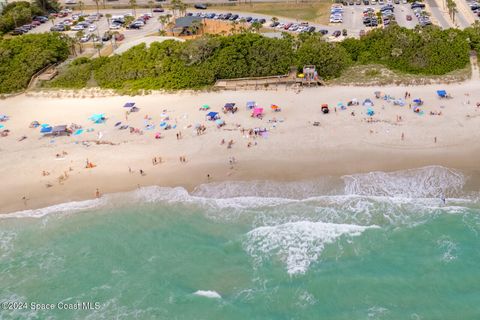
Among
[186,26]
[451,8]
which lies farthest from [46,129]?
[451,8]

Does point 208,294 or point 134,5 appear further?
point 134,5

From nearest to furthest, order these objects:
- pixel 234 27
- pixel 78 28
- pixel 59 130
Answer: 1. pixel 59 130
2. pixel 234 27
3. pixel 78 28

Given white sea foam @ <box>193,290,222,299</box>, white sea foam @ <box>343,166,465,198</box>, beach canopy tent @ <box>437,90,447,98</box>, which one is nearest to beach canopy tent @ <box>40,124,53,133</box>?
white sea foam @ <box>193,290,222,299</box>

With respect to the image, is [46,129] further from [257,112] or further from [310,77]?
[310,77]

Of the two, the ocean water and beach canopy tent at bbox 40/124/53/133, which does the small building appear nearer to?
beach canopy tent at bbox 40/124/53/133

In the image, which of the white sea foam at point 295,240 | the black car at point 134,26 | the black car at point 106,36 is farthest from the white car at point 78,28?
the white sea foam at point 295,240
